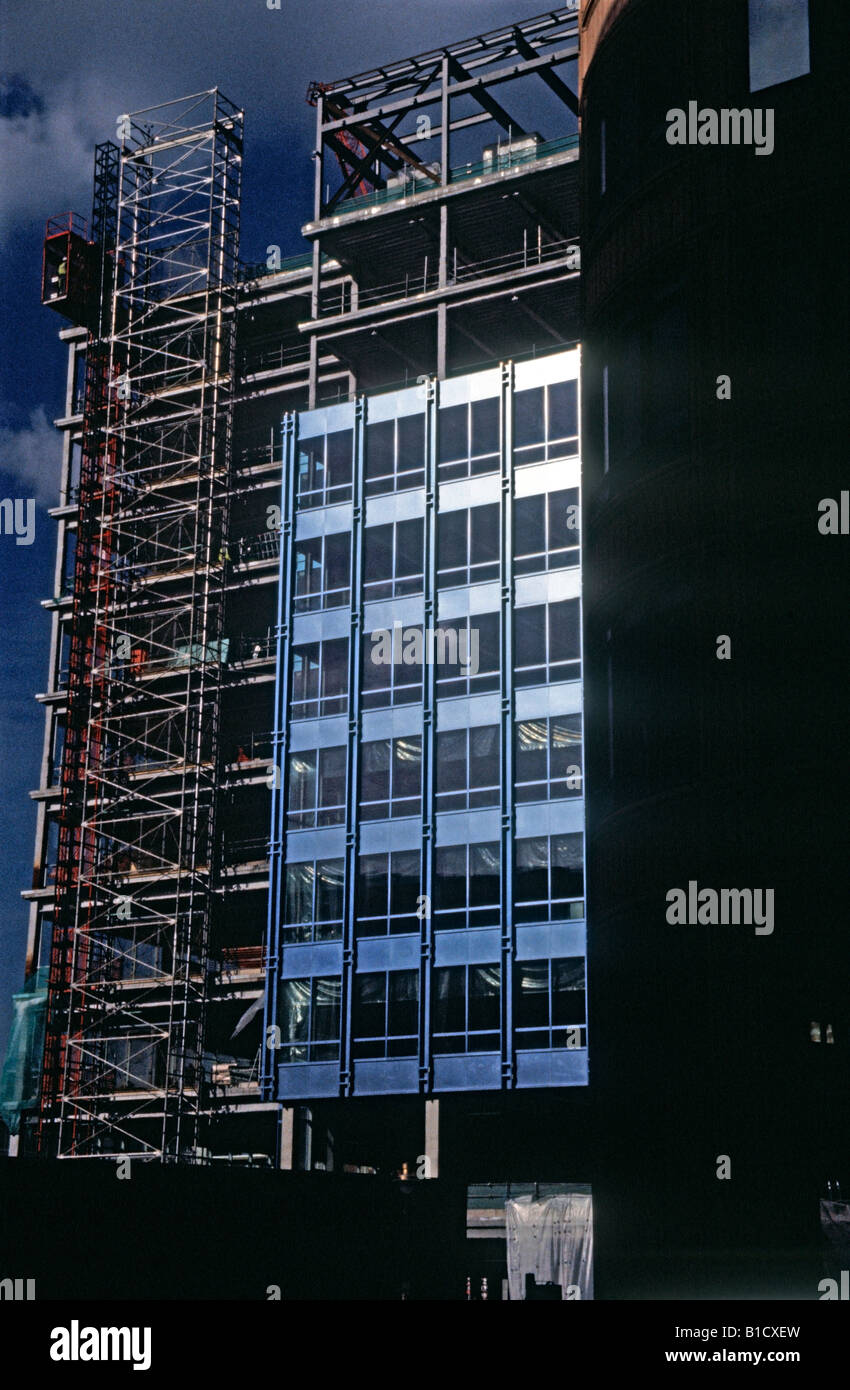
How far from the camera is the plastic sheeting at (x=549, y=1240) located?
53.3m

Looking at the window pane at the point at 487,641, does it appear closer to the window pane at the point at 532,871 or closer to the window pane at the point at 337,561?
the window pane at the point at 337,561

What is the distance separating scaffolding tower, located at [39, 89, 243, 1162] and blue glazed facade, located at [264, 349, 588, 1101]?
9.99 metres

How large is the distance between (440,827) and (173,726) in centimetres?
2119

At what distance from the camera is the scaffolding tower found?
218 feet

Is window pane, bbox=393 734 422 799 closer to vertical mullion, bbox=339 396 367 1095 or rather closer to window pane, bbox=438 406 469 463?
vertical mullion, bbox=339 396 367 1095

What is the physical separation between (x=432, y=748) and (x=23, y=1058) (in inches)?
1078

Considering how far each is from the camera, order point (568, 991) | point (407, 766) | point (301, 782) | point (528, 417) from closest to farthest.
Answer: point (568, 991)
point (407, 766)
point (528, 417)
point (301, 782)

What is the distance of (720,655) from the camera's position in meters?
21.5

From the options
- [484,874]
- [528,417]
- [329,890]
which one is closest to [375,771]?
[329,890]

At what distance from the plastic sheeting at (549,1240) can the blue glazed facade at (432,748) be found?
577 cm

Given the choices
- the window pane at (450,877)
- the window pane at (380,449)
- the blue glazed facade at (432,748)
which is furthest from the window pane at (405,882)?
the window pane at (380,449)

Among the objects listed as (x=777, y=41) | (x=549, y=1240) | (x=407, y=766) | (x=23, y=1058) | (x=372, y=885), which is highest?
(x=777, y=41)

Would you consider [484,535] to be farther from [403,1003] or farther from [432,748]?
[403,1003]
